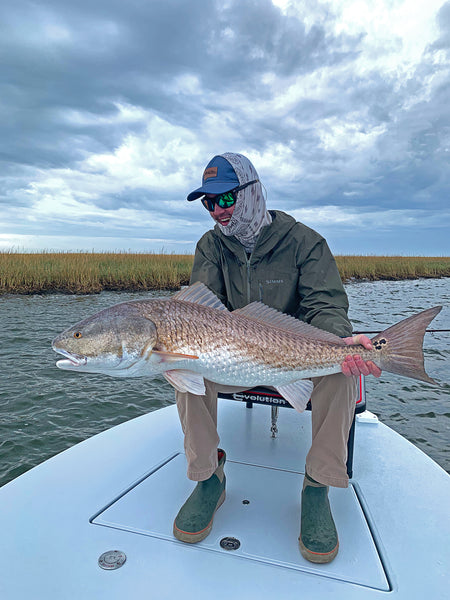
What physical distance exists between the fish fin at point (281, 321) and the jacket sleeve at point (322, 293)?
0.23 meters

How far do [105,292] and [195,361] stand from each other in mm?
16089

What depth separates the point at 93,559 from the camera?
6.56 ft

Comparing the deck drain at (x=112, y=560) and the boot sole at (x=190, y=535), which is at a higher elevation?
the boot sole at (x=190, y=535)

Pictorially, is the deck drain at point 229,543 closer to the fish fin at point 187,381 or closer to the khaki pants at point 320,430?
the khaki pants at point 320,430

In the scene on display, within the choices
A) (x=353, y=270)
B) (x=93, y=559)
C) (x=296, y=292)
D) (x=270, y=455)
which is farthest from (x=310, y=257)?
(x=353, y=270)

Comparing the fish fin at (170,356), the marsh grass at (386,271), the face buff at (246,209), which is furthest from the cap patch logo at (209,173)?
the marsh grass at (386,271)

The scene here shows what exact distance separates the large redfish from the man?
13 centimetres

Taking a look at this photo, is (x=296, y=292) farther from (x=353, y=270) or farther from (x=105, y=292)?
(x=353, y=270)

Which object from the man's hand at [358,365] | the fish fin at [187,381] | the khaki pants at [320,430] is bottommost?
the khaki pants at [320,430]

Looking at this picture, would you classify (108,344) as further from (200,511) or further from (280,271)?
(280,271)

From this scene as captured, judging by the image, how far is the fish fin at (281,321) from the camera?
2354 mm

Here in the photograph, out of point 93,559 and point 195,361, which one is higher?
point 195,361

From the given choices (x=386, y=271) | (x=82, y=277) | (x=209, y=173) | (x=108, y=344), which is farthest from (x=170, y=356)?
(x=386, y=271)

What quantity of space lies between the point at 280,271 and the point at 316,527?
1.57m
